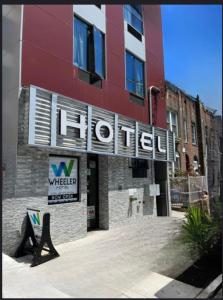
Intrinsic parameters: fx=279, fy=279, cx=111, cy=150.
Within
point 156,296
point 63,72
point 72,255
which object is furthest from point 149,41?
point 156,296

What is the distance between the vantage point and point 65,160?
7984 millimetres

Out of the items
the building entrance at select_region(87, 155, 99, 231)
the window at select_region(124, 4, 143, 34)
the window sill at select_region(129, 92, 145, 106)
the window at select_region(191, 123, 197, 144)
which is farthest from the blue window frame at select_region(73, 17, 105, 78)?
the window at select_region(191, 123, 197, 144)

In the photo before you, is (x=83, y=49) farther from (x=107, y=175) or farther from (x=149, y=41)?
(x=149, y=41)

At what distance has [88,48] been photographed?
29.6 feet

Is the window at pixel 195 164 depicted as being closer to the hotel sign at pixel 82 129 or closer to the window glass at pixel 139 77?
the hotel sign at pixel 82 129

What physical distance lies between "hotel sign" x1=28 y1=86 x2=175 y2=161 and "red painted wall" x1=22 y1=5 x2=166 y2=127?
591 mm

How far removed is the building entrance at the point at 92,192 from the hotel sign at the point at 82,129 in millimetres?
946

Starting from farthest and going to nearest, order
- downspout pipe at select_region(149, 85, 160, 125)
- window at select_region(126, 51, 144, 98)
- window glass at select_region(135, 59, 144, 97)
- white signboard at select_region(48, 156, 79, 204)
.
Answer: downspout pipe at select_region(149, 85, 160, 125)
window glass at select_region(135, 59, 144, 97)
window at select_region(126, 51, 144, 98)
white signboard at select_region(48, 156, 79, 204)

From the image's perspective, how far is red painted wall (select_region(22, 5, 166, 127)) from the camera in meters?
7.00

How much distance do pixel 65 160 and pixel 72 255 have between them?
8.69 feet

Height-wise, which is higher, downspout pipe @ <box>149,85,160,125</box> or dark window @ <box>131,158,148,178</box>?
downspout pipe @ <box>149,85,160,125</box>

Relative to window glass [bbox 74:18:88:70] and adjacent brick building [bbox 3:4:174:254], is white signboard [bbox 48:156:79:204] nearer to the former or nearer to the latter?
adjacent brick building [bbox 3:4:174:254]

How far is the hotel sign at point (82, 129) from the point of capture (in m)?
6.61

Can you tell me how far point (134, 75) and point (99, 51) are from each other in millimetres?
2478
